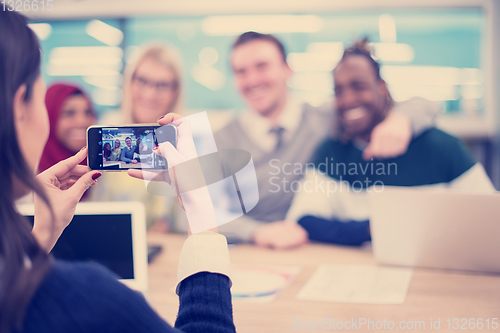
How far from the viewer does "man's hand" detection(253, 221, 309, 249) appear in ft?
4.72

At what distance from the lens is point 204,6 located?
309 centimetres

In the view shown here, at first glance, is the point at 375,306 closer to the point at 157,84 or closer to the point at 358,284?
the point at 358,284

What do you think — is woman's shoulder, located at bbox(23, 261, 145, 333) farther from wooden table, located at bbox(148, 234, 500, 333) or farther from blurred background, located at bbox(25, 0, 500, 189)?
blurred background, located at bbox(25, 0, 500, 189)

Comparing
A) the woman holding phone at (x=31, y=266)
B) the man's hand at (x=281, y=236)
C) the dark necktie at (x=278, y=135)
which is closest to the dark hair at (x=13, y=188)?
the woman holding phone at (x=31, y=266)

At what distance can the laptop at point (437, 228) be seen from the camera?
3.36ft

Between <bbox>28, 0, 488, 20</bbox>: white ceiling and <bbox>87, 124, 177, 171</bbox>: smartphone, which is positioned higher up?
<bbox>28, 0, 488, 20</bbox>: white ceiling

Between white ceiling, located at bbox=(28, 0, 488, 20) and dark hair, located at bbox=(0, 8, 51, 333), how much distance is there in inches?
111

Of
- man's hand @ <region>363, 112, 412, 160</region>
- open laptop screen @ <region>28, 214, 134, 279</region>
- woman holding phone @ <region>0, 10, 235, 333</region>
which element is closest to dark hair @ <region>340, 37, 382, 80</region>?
man's hand @ <region>363, 112, 412, 160</region>

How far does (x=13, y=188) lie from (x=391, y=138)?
1.52m

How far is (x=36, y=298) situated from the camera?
0.39 metres

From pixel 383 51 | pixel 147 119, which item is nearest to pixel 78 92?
pixel 147 119

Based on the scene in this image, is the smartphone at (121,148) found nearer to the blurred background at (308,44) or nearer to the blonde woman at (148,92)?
the blonde woman at (148,92)

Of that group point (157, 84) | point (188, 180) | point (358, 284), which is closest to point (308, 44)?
point (157, 84)

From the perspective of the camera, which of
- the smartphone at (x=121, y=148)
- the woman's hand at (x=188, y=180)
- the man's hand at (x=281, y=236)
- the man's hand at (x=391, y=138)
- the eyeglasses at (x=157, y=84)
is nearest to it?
the woman's hand at (x=188, y=180)
